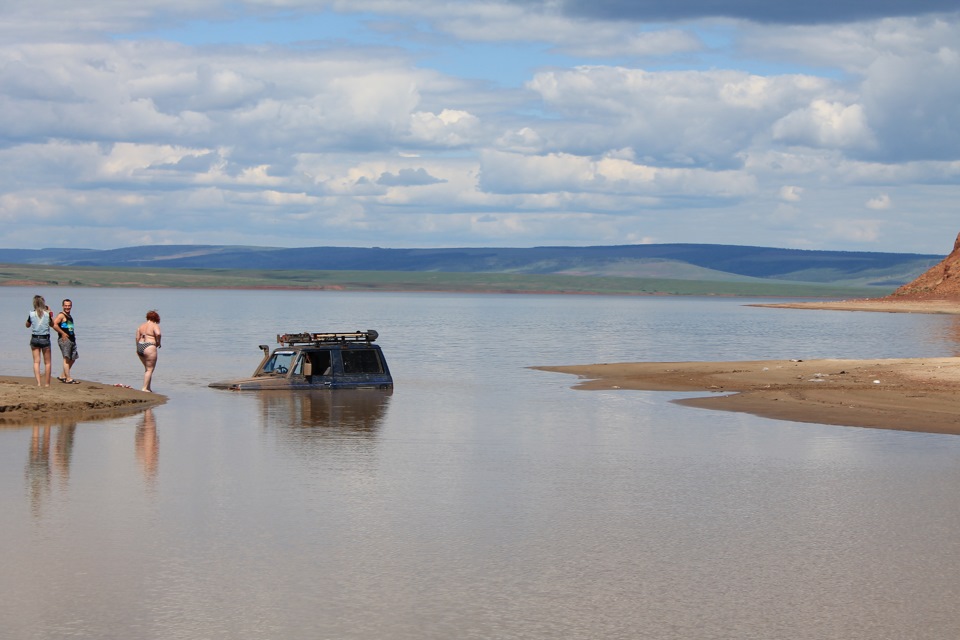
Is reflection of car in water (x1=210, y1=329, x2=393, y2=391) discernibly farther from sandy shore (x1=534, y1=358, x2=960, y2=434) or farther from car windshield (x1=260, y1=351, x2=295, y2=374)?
sandy shore (x1=534, y1=358, x2=960, y2=434)

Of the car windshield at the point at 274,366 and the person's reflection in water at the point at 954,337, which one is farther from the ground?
the car windshield at the point at 274,366

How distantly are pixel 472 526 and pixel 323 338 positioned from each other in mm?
18587

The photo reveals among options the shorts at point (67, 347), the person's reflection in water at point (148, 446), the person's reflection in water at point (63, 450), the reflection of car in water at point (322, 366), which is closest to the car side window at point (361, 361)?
the reflection of car in water at point (322, 366)

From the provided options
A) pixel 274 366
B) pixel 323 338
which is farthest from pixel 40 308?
pixel 323 338

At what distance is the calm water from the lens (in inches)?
410

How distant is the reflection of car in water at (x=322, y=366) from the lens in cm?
3080

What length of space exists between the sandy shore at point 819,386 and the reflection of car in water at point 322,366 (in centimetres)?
639

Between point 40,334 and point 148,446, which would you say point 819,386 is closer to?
point 148,446

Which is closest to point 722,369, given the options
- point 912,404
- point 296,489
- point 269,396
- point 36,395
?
point 912,404

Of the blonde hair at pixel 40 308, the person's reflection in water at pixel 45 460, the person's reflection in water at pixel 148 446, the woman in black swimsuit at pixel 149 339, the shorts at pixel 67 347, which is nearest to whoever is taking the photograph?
the person's reflection in water at pixel 45 460

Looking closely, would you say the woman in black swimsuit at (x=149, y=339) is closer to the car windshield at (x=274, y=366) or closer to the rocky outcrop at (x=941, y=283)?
the car windshield at (x=274, y=366)

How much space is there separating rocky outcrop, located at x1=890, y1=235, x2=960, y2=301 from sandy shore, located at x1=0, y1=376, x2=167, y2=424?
12223cm

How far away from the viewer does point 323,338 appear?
32.0 metres

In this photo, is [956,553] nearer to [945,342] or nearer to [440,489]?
[440,489]
